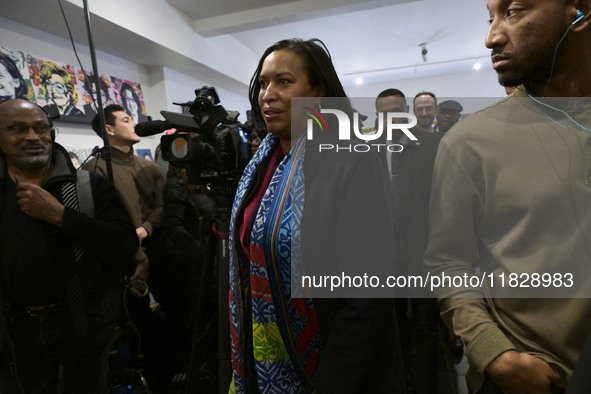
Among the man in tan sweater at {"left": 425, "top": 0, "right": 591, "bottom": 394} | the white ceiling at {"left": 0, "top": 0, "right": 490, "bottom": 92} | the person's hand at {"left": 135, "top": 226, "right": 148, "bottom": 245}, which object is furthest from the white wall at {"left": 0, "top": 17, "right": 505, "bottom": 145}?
the person's hand at {"left": 135, "top": 226, "right": 148, "bottom": 245}

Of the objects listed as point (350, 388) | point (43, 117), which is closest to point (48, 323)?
point (43, 117)

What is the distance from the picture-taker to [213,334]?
142cm

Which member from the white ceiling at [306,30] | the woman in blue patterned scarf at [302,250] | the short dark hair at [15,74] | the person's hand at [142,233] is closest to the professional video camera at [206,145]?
the woman in blue patterned scarf at [302,250]

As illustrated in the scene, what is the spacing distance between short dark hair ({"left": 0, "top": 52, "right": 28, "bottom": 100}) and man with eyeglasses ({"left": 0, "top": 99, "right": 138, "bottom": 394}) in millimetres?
1160

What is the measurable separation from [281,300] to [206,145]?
631 mm

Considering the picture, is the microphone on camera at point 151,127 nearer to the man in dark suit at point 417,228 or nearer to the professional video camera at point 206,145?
the professional video camera at point 206,145

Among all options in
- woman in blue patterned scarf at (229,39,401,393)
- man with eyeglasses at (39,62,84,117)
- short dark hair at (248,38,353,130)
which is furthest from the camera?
man with eyeglasses at (39,62,84,117)

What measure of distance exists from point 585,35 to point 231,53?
4285mm

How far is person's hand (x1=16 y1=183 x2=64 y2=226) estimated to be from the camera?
1.09 m

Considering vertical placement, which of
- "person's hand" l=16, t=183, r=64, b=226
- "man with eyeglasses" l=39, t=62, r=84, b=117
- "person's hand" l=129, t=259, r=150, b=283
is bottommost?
"person's hand" l=129, t=259, r=150, b=283

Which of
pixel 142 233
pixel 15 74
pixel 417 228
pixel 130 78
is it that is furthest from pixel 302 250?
pixel 130 78

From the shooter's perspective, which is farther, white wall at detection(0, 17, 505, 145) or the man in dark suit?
white wall at detection(0, 17, 505, 145)

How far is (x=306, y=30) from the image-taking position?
420 cm

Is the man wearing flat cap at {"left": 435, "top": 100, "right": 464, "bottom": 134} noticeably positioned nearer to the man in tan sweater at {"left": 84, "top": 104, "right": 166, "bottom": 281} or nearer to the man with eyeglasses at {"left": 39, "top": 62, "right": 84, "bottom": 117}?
the man in tan sweater at {"left": 84, "top": 104, "right": 166, "bottom": 281}
